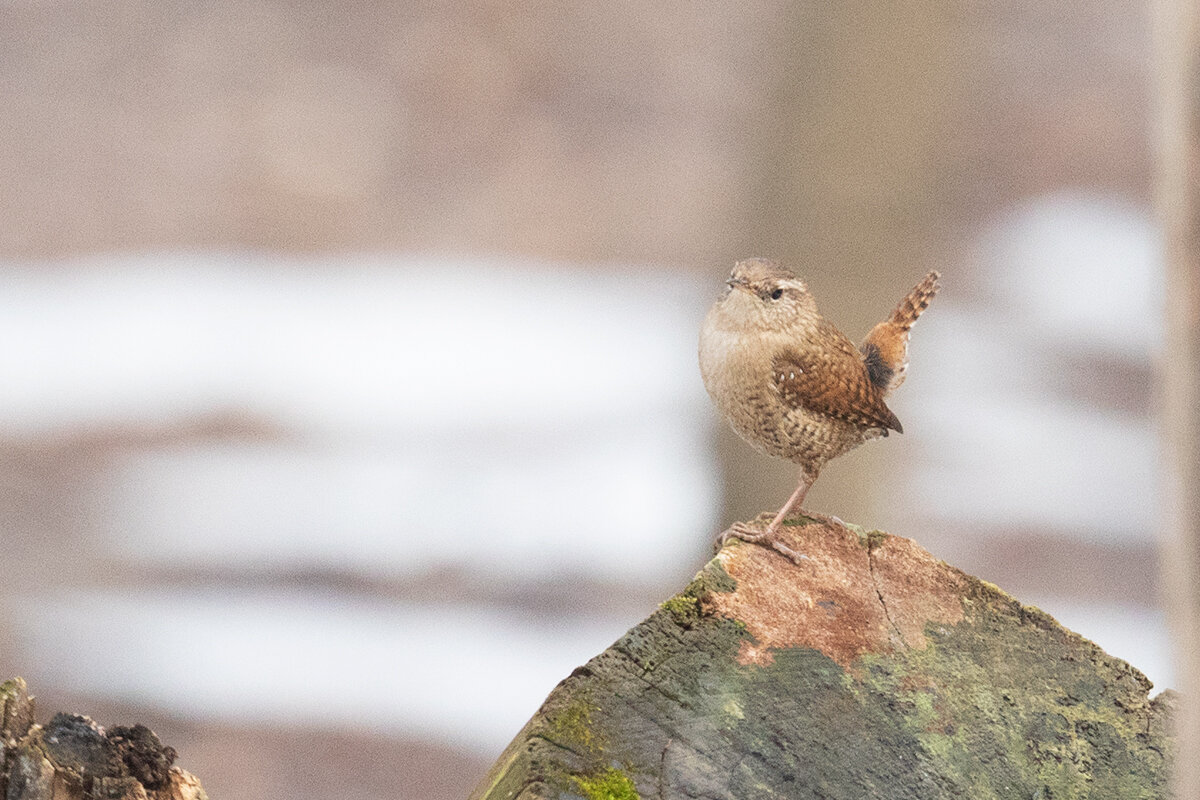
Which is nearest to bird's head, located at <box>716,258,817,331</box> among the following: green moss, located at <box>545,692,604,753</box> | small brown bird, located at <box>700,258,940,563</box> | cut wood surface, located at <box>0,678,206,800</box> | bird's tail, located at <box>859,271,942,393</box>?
small brown bird, located at <box>700,258,940,563</box>

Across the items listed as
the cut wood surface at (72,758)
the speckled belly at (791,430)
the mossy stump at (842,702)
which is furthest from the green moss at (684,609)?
the cut wood surface at (72,758)

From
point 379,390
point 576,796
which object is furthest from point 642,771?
point 379,390

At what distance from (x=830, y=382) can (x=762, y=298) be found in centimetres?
10

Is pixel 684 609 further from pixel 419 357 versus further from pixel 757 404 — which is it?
pixel 419 357

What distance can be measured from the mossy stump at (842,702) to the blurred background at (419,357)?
148 centimetres

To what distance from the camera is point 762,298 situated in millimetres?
1031

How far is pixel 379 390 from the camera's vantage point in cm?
260

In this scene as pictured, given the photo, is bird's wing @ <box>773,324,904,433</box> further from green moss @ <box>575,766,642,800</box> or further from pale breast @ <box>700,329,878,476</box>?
green moss @ <box>575,766,642,800</box>

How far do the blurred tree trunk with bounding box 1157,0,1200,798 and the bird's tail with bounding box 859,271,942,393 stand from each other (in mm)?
519

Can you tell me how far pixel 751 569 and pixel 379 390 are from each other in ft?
5.94

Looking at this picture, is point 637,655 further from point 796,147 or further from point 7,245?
point 7,245

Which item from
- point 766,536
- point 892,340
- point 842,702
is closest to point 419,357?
point 892,340

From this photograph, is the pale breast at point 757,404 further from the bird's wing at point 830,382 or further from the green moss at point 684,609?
the green moss at point 684,609

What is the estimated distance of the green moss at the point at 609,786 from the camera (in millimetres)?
734
